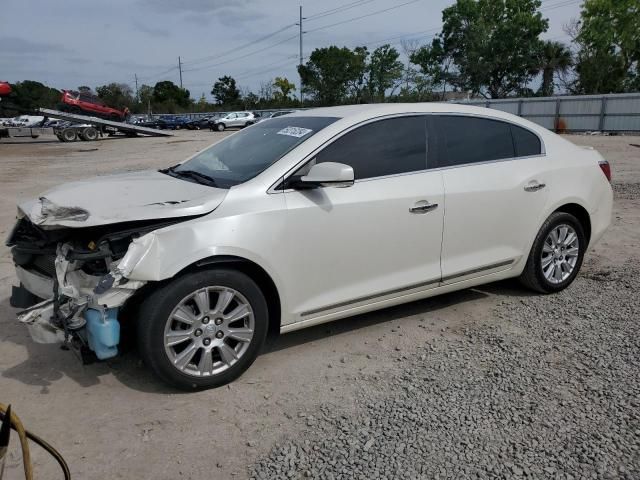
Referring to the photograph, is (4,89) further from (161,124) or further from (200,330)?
(200,330)

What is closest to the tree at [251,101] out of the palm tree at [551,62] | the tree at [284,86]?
the tree at [284,86]

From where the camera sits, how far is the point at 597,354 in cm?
359

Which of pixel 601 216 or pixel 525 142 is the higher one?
pixel 525 142

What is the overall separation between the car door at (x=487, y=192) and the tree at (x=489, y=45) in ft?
183

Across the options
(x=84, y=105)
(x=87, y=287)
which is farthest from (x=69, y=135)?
(x=87, y=287)

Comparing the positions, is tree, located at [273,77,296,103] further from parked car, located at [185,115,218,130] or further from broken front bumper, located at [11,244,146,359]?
broken front bumper, located at [11,244,146,359]

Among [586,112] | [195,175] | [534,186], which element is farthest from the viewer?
[586,112]

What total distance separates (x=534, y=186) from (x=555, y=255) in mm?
725

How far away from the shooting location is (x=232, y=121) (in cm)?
4331

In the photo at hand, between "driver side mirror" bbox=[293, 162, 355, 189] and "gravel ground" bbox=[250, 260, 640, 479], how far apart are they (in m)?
1.27

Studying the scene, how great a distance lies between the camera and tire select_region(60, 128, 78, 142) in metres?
30.2

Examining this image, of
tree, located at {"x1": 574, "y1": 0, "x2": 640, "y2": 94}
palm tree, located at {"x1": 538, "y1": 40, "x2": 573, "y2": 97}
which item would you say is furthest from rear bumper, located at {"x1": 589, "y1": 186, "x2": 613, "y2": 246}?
palm tree, located at {"x1": 538, "y1": 40, "x2": 573, "y2": 97}

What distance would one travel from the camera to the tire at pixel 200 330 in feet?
9.66

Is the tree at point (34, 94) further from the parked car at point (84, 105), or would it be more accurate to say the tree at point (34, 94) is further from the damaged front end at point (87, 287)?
the damaged front end at point (87, 287)
